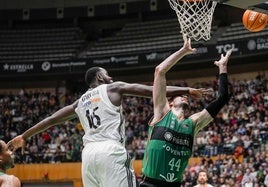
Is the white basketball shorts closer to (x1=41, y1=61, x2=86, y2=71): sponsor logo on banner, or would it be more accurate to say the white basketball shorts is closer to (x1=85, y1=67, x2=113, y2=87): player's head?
(x1=85, y1=67, x2=113, y2=87): player's head

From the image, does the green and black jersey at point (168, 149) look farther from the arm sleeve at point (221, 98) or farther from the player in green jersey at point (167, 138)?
the arm sleeve at point (221, 98)

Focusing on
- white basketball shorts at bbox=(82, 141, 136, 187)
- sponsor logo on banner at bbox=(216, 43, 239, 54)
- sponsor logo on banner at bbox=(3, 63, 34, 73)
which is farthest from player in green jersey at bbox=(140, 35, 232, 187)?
sponsor logo on banner at bbox=(3, 63, 34, 73)

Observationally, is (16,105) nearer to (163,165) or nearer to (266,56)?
(266,56)

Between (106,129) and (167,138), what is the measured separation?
0.58m

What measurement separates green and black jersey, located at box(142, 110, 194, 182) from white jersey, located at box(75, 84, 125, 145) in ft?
1.12

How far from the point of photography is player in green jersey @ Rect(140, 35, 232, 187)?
5.06m

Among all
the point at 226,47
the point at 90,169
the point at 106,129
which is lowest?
the point at 90,169

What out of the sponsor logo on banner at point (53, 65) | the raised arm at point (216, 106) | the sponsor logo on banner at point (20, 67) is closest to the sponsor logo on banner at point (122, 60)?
the sponsor logo on banner at point (53, 65)

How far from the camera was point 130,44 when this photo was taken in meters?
24.9

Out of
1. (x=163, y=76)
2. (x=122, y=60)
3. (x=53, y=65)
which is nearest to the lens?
(x=163, y=76)

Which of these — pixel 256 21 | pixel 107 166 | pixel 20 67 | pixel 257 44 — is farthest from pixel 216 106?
pixel 20 67

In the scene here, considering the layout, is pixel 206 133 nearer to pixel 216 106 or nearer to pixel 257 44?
pixel 257 44

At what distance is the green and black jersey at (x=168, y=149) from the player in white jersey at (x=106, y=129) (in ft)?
0.98

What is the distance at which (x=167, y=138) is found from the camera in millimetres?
5105
